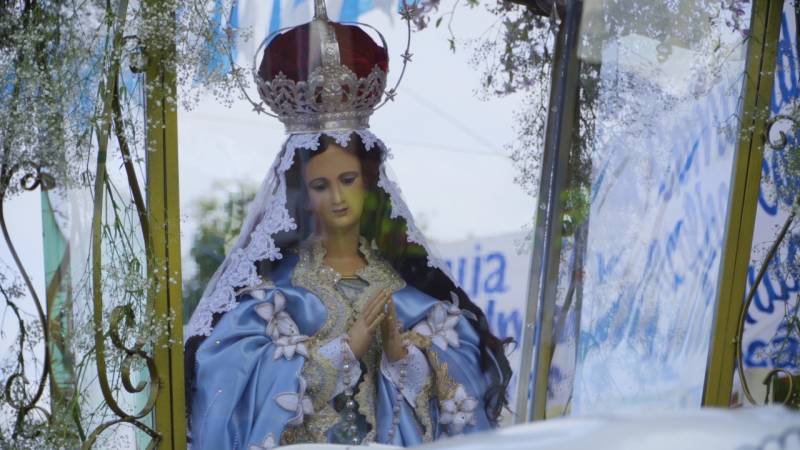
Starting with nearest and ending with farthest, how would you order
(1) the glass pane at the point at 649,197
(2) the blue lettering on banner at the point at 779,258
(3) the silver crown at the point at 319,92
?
(3) the silver crown at the point at 319,92 < (1) the glass pane at the point at 649,197 < (2) the blue lettering on banner at the point at 779,258

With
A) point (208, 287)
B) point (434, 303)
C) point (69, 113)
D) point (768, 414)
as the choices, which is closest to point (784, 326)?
point (434, 303)

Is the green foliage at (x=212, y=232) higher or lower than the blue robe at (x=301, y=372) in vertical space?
higher

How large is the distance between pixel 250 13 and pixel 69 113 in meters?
0.43

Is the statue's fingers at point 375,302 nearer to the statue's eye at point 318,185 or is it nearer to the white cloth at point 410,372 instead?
the white cloth at point 410,372

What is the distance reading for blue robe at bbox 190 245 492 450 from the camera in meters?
2.26

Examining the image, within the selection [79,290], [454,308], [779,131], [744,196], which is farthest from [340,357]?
[779,131]

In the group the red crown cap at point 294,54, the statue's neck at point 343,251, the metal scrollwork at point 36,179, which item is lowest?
the statue's neck at point 343,251

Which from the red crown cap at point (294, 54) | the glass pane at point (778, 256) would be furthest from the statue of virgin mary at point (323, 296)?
the glass pane at point (778, 256)

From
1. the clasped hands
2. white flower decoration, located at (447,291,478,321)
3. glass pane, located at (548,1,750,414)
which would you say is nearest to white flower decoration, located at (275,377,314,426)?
the clasped hands

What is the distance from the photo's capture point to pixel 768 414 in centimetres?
84

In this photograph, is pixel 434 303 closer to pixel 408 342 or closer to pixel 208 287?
pixel 408 342

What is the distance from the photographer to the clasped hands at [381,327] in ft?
7.67

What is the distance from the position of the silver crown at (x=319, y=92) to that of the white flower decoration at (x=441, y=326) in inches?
18.5

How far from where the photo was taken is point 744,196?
2783 mm
